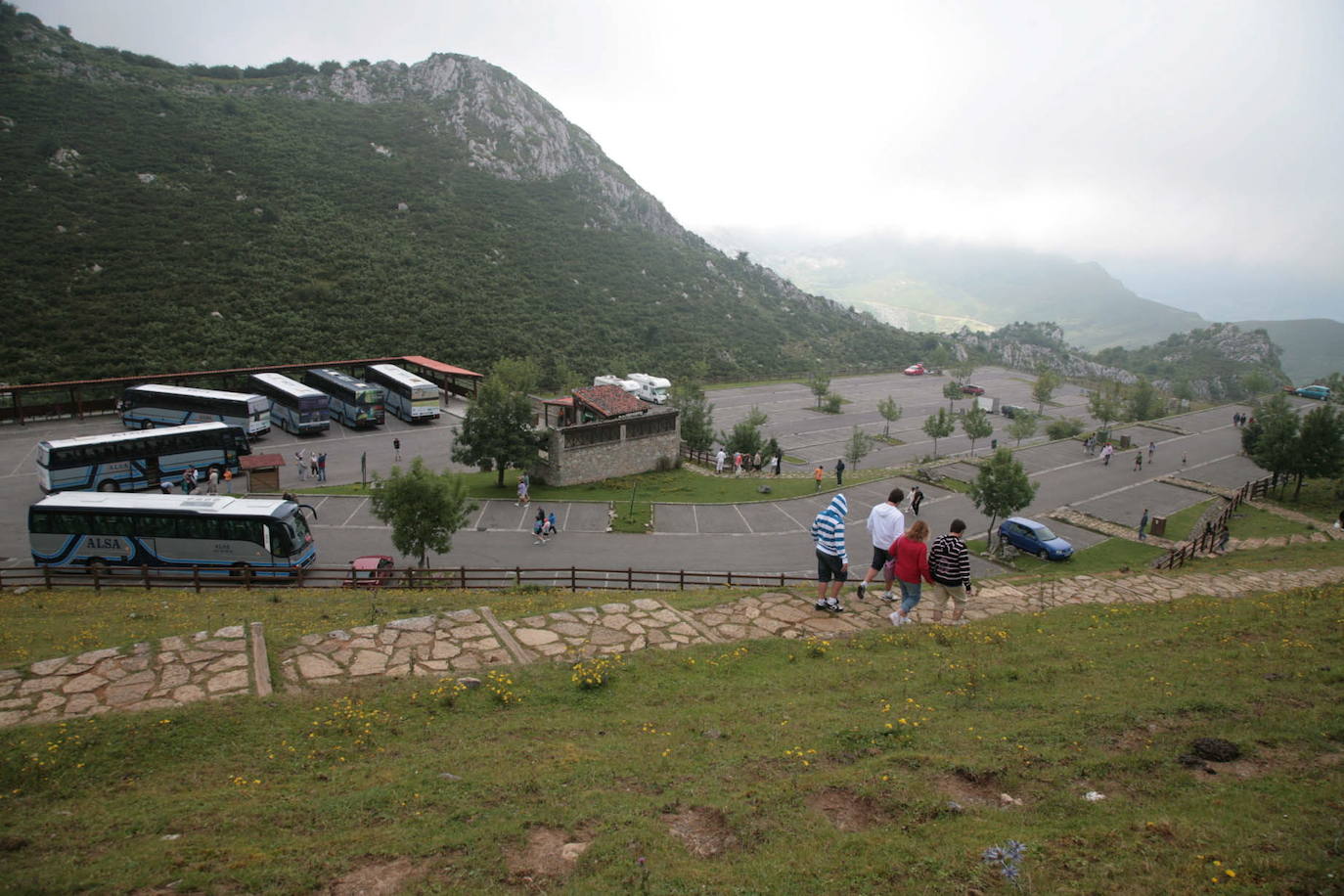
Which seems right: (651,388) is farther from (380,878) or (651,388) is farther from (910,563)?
(380,878)

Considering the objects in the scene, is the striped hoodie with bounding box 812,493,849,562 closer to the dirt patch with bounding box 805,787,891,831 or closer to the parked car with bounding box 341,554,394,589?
the dirt patch with bounding box 805,787,891,831

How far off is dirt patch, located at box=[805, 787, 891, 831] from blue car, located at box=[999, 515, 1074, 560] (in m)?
21.3

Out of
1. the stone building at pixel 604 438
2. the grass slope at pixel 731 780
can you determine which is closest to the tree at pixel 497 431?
the stone building at pixel 604 438

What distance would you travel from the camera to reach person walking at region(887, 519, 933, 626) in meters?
11.4

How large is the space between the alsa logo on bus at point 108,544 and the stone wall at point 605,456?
1554cm

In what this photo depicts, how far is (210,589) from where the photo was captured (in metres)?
17.2

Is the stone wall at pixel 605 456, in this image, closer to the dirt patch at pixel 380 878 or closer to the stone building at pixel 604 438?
the stone building at pixel 604 438

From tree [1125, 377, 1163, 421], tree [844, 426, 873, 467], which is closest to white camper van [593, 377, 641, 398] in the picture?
tree [844, 426, 873, 467]

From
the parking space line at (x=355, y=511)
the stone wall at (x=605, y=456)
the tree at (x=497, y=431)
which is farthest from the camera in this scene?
the stone wall at (x=605, y=456)

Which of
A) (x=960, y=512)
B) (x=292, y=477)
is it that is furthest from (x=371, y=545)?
(x=960, y=512)

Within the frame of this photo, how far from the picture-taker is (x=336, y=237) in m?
65.9

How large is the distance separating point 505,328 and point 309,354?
18.1 metres

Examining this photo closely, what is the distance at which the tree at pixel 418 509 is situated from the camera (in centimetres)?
1872

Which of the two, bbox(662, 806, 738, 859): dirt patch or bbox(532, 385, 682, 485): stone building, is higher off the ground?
bbox(532, 385, 682, 485): stone building
